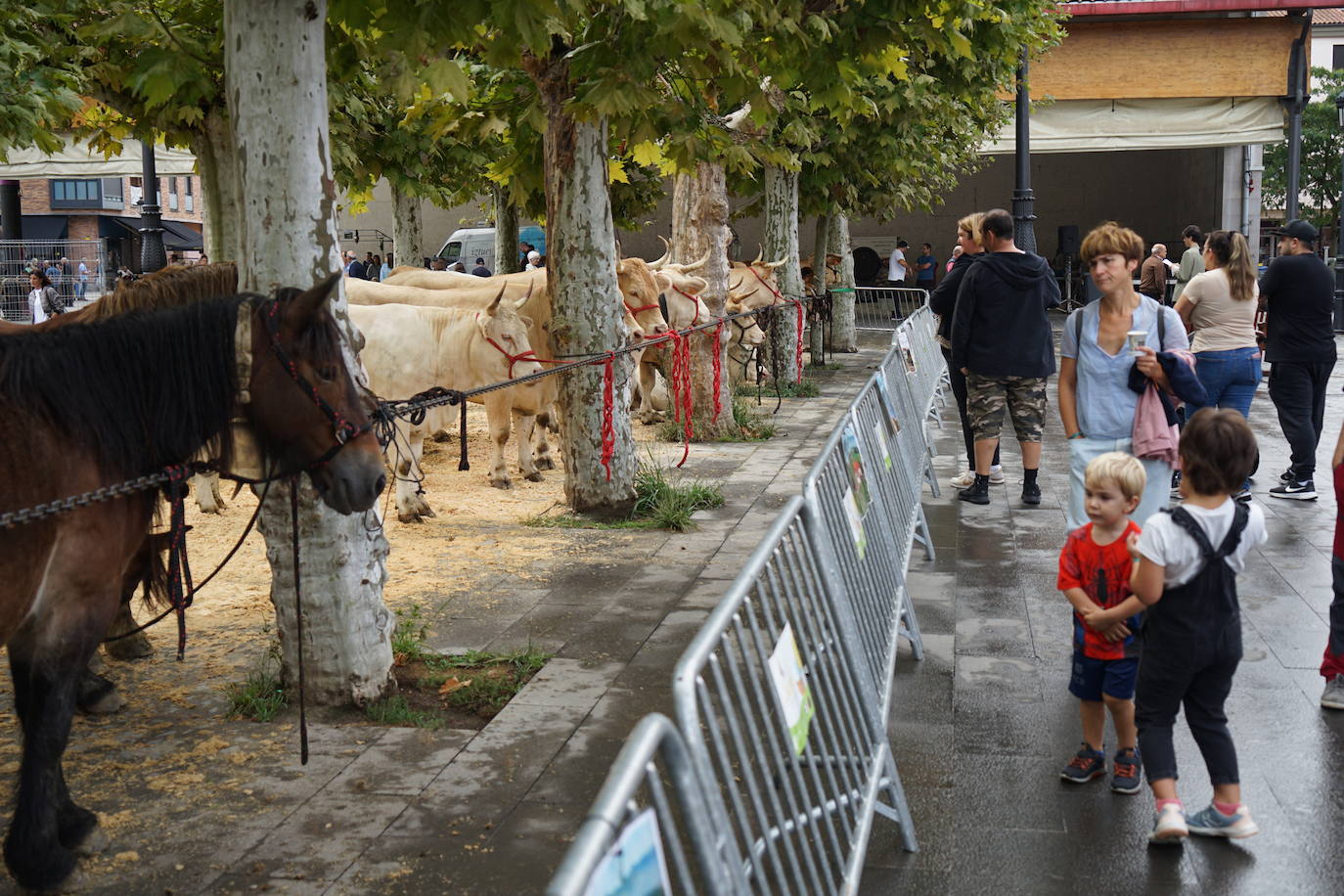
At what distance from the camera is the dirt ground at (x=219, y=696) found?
4.89 meters

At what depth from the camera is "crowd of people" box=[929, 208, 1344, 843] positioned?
14.6 ft

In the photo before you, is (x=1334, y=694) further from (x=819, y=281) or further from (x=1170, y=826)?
(x=819, y=281)

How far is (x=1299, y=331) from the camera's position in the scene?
10133mm

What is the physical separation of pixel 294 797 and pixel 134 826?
55cm

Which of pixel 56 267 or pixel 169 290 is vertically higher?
pixel 56 267

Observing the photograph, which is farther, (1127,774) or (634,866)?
(1127,774)

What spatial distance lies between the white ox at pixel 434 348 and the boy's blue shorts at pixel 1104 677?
654cm

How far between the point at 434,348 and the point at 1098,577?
7118 millimetres

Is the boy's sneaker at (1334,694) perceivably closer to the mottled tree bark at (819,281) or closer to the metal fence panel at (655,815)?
the metal fence panel at (655,815)

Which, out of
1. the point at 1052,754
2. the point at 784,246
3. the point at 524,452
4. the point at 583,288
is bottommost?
the point at 1052,754

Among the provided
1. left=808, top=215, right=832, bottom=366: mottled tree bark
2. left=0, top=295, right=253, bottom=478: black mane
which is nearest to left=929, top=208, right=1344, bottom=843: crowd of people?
left=0, top=295, right=253, bottom=478: black mane

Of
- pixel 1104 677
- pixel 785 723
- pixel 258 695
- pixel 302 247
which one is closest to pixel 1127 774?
pixel 1104 677

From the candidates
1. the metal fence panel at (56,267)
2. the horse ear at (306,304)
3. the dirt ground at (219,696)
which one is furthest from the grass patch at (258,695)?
the metal fence panel at (56,267)

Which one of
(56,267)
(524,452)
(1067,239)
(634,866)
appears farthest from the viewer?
(1067,239)
